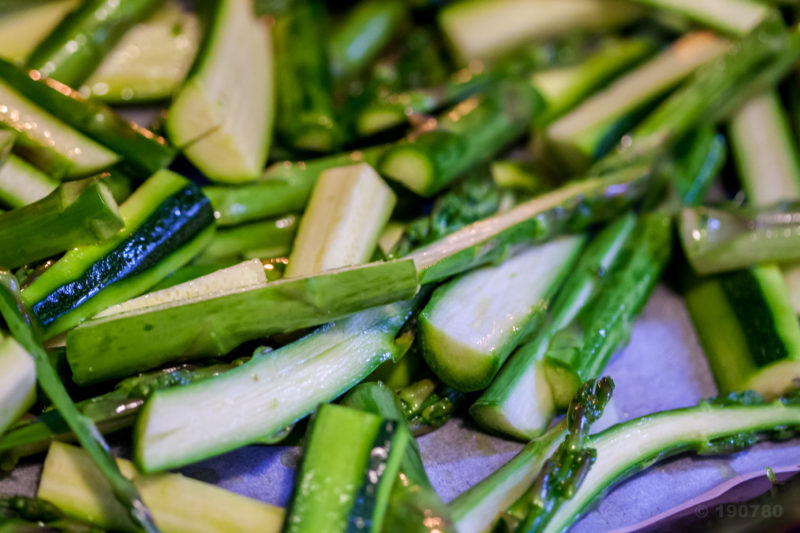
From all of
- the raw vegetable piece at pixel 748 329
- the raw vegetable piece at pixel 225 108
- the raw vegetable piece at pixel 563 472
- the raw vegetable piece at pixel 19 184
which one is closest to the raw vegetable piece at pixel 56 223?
the raw vegetable piece at pixel 19 184

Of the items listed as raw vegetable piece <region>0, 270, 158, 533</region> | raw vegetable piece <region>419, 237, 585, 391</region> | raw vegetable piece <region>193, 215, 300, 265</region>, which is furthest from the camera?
raw vegetable piece <region>193, 215, 300, 265</region>

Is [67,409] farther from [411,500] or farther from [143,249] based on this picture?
[411,500]

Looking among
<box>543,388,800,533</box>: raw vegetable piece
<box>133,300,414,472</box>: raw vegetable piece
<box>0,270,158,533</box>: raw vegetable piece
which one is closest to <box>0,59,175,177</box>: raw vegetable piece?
<box>0,270,158,533</box>: raw vegetable piece

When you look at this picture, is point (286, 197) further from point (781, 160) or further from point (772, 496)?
point (781, 160)

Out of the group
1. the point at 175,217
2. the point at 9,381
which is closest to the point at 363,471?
the point at 9,381

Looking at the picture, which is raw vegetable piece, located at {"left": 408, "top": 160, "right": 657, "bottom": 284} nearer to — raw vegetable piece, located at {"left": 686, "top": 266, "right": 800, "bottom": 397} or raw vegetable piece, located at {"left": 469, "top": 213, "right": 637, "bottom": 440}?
raw vegetable piece, located at {"left": 469, "top": 213, "right": 637, "bottom": 440}
